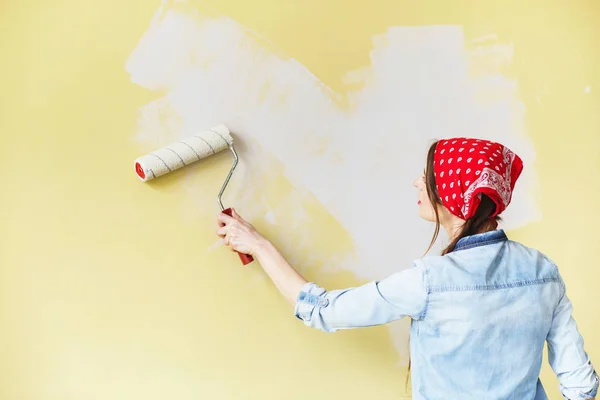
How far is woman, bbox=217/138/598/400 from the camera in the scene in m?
1.04

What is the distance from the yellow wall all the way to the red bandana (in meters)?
0.42

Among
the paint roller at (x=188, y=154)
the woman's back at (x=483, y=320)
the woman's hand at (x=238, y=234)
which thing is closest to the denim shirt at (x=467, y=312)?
the woman's back at (x=483, y=320)

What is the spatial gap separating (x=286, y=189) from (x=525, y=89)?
0.75 metres

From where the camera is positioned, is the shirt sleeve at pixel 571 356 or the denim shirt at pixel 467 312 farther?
the shirt sleeve at pixel 571 356

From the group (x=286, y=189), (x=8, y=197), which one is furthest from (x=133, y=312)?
(x=286, y=189)

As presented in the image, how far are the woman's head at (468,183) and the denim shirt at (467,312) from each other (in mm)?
43

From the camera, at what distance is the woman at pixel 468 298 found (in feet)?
3.40

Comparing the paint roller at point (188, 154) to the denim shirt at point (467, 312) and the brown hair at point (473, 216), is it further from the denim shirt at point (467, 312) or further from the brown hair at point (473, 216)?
the brown hair at point (473, 216)

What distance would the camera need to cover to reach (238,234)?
1231mm

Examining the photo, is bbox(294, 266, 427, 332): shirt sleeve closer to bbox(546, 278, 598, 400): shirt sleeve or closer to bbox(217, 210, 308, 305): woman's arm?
bbox(217, 210, 308, 305): woman's arm

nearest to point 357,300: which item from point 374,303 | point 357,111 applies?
point 374,303

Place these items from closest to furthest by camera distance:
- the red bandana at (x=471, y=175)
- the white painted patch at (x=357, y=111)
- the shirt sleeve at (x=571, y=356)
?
the red bandana at (x=471, y=175) → the shirt sleeve at (x=571, y=356) → the white painted patch at (x=357, y=111)

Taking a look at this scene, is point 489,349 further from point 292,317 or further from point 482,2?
point 482,2

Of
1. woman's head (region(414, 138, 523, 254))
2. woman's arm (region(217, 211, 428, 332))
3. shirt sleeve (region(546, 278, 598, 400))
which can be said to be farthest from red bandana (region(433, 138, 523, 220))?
shirt sleeve (region(546, 278, 598, 400))
